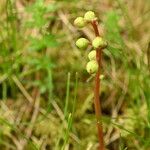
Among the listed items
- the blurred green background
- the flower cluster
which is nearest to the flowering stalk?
the flower cluster

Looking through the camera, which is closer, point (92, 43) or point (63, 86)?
point (92, 43)

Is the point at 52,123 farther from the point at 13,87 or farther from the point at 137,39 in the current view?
the point at 137,39

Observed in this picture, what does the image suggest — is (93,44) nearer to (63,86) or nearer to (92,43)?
(92,43)

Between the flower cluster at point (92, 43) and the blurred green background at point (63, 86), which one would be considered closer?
the flower cluster at point (92, 43)

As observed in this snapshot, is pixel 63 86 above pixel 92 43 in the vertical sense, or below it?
below

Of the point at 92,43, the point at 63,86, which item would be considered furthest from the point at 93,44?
the point at 63,86

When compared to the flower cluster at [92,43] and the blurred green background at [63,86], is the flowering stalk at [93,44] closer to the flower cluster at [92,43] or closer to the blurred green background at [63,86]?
the flower cluster at [92,43]

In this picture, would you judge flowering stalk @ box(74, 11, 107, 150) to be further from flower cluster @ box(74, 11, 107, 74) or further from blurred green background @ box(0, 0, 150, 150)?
blurred green background @ box(0, 0, 150, 150)

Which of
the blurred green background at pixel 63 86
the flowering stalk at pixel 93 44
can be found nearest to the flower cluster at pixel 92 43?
the flowering stalk at pixel 93 44

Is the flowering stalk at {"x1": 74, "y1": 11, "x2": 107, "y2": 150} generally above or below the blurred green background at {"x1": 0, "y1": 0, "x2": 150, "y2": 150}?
above
